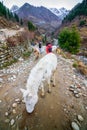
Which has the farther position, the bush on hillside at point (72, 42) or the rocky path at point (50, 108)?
the bush on hillside at point (72, 42)

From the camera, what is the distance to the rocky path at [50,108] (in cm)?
712

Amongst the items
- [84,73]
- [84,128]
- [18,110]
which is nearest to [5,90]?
[18,110]

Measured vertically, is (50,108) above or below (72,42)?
above

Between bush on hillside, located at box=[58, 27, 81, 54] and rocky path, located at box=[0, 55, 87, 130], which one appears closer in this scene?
rocky path, located at box=[0, 55, 87, 130]

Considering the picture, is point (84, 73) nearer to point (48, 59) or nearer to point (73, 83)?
point (73, 83)

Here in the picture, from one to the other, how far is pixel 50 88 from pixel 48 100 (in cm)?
115

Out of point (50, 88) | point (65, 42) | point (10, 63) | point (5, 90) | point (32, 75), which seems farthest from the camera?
point (65, 42)

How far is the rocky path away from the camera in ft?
23.4

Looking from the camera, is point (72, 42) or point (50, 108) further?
point (72, 42)

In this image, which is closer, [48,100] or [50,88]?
[48,100]

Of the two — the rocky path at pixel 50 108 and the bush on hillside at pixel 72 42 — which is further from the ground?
the rocky path at pixel 50 108

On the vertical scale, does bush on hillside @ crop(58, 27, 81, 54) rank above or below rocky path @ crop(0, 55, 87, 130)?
below

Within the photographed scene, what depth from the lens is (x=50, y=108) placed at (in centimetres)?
798

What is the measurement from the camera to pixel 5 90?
34.2 feet
